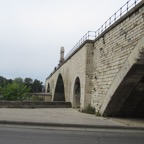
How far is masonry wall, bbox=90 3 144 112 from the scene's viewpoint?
1551 cm

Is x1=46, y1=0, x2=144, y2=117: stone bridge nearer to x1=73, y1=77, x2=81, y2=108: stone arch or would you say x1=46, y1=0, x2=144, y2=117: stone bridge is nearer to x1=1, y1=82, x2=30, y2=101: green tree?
x1=73, y1=77, x2=81, y2=108: stone arch

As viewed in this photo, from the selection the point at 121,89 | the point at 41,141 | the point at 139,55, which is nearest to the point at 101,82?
the point at 121,89

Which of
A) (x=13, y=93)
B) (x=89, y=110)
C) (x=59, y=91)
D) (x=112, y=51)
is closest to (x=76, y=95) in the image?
(x=89, y=110)

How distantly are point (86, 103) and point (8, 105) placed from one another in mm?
7093

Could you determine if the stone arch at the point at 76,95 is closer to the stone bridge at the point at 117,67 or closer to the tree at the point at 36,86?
the stone bridge at the point at 117,67

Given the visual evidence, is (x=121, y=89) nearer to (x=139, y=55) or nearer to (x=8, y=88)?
(x=139, y=55)

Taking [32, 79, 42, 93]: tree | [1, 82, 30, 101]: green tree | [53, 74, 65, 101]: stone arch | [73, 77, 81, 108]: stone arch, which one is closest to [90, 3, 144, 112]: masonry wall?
[73, 77, 81, 108]: stone arch

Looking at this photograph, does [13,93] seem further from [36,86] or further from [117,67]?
[36,86]

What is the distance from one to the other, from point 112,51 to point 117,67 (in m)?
1.53

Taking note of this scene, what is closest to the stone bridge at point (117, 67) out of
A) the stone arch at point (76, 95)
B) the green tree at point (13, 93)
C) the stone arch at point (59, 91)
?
the stone arch at point (76, 95)

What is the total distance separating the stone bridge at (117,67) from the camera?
15.5 metres

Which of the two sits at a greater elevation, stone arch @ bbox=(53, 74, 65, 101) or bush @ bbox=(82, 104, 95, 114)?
stone arch @ bbox=(53, 74, 65, 101)

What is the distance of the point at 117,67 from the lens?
17859 mm

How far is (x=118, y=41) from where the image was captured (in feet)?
58.9
